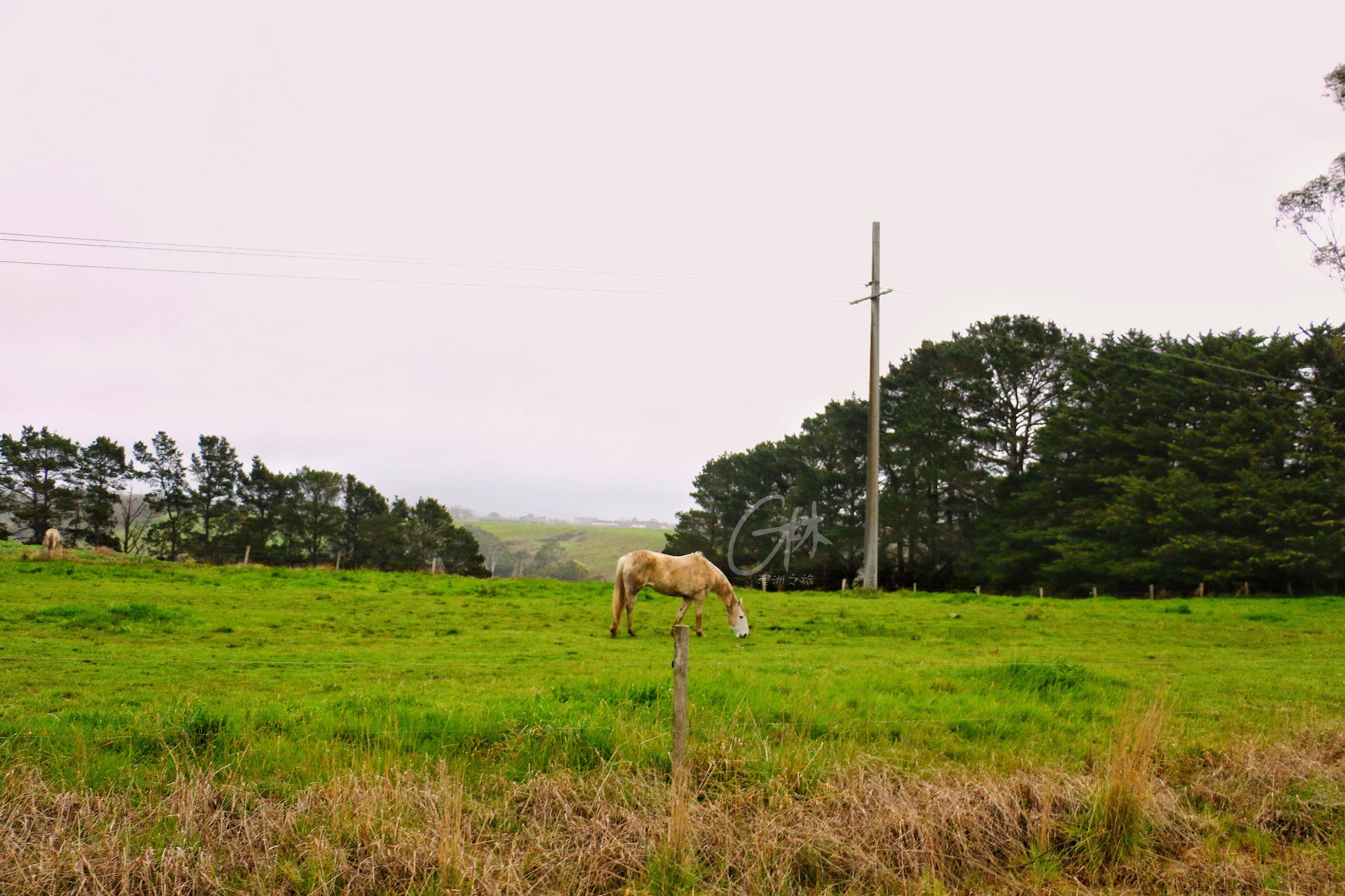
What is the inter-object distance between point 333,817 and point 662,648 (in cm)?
885

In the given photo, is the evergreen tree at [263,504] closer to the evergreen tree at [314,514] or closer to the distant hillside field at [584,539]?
the evergreen tree at [314,514]


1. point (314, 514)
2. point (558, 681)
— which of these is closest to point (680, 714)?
point (558, 681)

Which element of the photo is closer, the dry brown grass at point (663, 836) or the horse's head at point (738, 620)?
the dry brown grass at point (663, 836)

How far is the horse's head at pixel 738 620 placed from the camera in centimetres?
1590

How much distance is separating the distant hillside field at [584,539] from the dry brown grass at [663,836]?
9050 cm

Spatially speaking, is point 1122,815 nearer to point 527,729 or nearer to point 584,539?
point 527,729

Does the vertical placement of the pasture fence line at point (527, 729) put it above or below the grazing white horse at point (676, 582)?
below

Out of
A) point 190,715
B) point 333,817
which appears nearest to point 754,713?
point 333,817

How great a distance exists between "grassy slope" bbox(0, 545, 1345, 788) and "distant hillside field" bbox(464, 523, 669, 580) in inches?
3130

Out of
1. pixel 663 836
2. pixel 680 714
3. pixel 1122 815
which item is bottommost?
pixel 663 836

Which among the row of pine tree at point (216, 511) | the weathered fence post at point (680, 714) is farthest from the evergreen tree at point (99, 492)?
the weathered fence post at point (680, 714)

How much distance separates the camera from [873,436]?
94.5 feet

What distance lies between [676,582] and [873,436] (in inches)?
568

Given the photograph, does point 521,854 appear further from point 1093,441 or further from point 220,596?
point 1093,441
